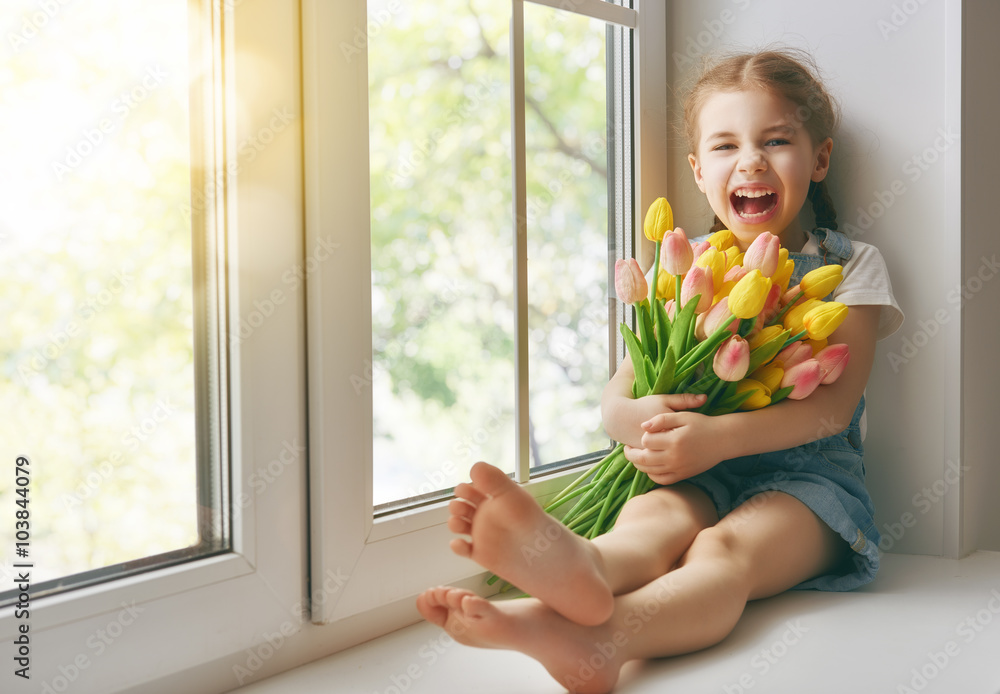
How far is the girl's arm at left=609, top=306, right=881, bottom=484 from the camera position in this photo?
87 centimetres

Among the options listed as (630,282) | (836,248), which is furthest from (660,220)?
(836,248)

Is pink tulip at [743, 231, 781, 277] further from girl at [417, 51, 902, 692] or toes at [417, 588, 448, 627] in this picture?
toes at [417, 588, 448, 627]

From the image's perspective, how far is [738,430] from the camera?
0.88 meters

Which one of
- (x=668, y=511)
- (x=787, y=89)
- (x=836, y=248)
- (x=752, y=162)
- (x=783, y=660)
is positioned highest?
(x=787, y=89)

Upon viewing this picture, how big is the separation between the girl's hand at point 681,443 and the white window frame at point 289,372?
307 millimetres

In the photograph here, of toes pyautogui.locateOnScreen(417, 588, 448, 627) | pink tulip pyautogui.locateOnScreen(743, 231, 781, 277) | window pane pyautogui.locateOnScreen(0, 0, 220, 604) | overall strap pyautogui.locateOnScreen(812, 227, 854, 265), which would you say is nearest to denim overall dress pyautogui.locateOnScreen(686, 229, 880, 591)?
overall strap pyautogui.locateOnScreen(812, 227, 854, 265)

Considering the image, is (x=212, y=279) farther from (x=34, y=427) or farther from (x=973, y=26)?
(x=973, y=26)

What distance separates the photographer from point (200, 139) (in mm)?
718

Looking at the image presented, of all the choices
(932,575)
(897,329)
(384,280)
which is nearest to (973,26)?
(897,329)

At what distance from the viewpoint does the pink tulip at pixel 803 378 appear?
0.87 metres

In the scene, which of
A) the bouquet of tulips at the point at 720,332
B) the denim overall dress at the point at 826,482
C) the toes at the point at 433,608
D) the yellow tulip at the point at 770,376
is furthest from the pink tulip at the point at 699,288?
the toes at the point at 433,608

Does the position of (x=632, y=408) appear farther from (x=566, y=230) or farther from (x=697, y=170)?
(x=697, y=170)

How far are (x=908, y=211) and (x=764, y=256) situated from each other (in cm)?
39

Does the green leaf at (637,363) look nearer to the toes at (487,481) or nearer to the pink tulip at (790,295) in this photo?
the pink tulip at (790,295)
